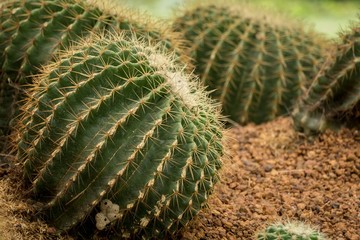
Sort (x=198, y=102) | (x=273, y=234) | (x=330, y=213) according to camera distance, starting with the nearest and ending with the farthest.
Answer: (x=273, y=234), (x=198, y=102), (x=330, y=213)

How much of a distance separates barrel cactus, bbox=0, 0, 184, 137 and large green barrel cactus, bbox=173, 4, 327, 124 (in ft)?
3.92

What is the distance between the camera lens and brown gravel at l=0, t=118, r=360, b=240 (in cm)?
355

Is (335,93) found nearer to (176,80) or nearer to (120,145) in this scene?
(176,80)

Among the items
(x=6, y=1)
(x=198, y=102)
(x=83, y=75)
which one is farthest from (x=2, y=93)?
(x=198, y=102)

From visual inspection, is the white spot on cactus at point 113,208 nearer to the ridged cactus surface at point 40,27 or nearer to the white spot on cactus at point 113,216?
the white spot on cactus at point 113,216

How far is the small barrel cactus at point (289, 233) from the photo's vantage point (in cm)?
327

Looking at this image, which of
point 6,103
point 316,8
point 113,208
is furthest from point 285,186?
point 316,8

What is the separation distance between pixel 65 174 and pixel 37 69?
1.02m

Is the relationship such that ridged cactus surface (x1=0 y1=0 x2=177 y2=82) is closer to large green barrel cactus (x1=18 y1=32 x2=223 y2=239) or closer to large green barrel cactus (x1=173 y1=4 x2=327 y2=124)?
large green barrel cactus (x1=18 y1=32 x2=223 y2=239)

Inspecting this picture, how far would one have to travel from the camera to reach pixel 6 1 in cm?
436

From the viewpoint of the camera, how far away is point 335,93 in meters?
4.67

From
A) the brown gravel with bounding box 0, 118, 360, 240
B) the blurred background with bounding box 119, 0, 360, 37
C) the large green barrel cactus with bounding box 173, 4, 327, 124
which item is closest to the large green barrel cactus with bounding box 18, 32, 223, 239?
the brown gravel with bounding box 0, 118, 360, 240

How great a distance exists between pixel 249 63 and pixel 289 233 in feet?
7.88

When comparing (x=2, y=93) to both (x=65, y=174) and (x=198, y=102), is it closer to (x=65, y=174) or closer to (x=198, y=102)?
(x=65, y=174)
